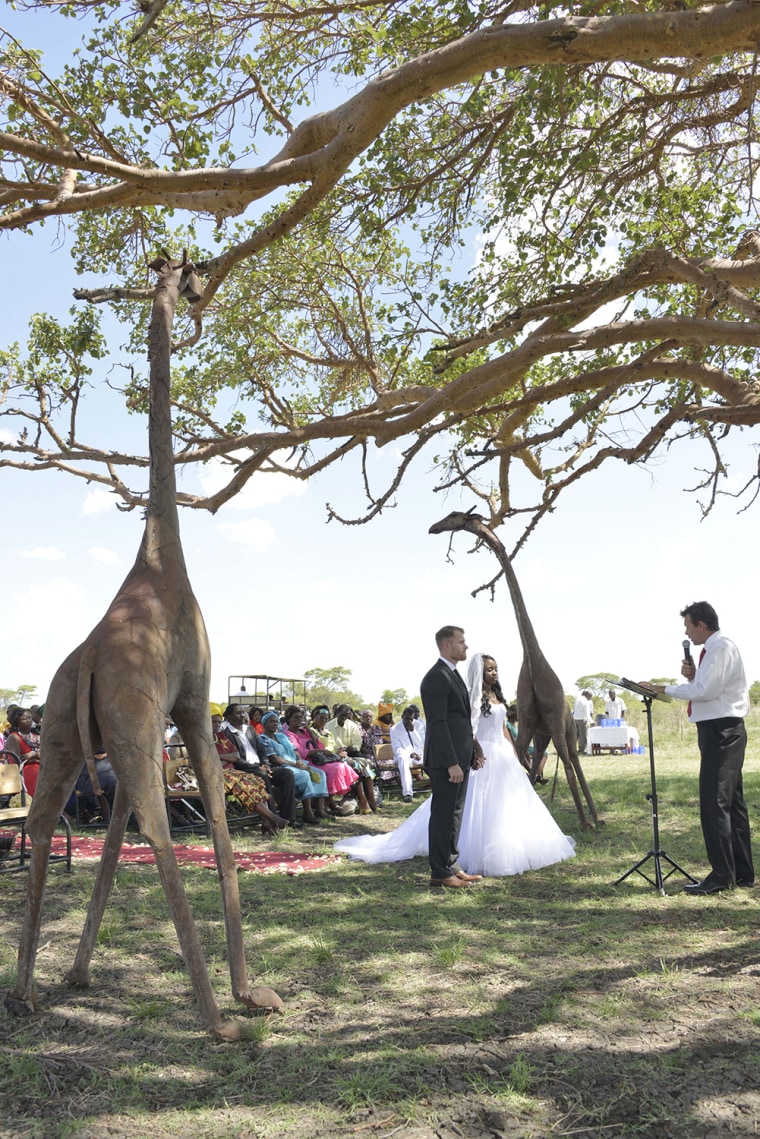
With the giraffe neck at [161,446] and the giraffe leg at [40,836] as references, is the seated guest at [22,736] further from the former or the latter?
the giraffe neck at [161,446]

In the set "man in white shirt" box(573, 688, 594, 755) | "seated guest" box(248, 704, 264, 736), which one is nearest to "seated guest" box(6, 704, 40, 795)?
"seated guest" box(248, 704, 264, 736)

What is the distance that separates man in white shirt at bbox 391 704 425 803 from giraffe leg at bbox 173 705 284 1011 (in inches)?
354

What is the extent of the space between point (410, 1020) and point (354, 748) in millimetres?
9959

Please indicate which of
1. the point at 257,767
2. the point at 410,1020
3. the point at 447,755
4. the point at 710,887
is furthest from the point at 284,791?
the point at 410,1020

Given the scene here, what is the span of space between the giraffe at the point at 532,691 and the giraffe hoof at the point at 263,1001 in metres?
4.69

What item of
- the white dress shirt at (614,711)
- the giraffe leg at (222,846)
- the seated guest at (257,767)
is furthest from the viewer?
the white dress shirt at (614,711)

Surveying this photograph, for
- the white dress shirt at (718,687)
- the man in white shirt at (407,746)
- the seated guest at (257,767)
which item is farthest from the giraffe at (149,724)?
the man in white shirt at (407,746)

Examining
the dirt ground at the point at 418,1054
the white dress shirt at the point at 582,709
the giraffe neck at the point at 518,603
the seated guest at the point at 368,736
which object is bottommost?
the dirt ground at the point at 418,1054

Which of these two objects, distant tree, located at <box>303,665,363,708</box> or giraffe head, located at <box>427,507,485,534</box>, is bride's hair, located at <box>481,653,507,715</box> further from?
distant tree, located at <box>303,665,363,708</box>

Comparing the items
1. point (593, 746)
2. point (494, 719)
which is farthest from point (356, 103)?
point (593, 746)

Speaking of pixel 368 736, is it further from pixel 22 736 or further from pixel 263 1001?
pixel 263 1001

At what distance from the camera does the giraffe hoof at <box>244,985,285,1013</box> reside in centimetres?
403

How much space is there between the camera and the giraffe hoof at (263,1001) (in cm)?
403

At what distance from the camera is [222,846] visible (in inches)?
157
